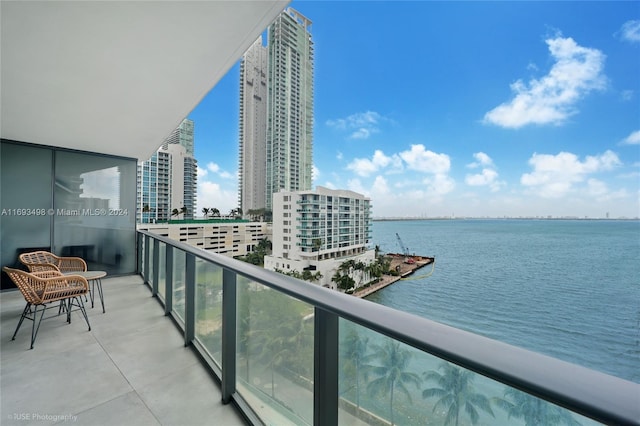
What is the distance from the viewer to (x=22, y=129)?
3938 millimetres

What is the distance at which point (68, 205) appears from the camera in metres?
4.93

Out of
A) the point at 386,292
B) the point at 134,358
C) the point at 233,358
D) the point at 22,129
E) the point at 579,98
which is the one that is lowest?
the point at 386,292

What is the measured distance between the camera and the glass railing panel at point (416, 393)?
0.58 m

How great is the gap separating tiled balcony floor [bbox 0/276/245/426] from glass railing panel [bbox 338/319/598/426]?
1.09m

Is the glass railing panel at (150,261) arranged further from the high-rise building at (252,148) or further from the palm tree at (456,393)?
the high-rise building at (252,148)

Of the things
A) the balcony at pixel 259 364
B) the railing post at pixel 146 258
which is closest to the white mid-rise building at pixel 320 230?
the railing post at pixel 146 258

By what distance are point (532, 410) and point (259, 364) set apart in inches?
57.6

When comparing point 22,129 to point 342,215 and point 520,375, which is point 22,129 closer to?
point 520,375

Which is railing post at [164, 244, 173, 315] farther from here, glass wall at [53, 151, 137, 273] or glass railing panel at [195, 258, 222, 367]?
glass wall at [53, 151, 137, 273]

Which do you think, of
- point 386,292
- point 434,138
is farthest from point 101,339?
point 434,138

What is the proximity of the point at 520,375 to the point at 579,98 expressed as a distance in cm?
1613

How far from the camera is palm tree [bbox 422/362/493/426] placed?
650 mm

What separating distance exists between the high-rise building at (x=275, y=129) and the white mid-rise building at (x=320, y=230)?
5.88ft

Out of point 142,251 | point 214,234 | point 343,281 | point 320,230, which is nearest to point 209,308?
point 142,251
